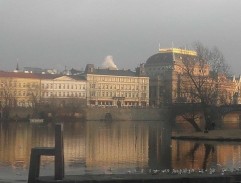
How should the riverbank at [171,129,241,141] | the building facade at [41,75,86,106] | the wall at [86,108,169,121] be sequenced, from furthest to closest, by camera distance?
1. the building facade at [41,75,86,106]
2. the wall at [86,108,169,121]
3. the riverbank at [171,129,241,141]

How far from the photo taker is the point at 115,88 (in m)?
192

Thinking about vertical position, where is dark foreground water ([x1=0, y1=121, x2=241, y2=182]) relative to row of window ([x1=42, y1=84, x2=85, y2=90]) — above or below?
below

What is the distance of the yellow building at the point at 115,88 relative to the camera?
18800cm

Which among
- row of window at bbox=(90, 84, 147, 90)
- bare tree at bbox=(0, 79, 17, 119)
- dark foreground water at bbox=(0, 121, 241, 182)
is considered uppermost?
row of window at bbox=(90, 84, 147, 90)

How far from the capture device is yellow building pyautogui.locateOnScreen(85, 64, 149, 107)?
188 m

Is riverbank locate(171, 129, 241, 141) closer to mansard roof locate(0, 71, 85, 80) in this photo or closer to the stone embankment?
the stone embankment

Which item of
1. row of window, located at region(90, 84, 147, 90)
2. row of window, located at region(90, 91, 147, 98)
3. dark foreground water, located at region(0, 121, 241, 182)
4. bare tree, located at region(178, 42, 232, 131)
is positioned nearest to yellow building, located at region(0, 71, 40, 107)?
row of window, located at region(90, 84, 147, 90)

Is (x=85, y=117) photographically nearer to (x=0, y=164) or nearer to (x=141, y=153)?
(x=141, y=153)

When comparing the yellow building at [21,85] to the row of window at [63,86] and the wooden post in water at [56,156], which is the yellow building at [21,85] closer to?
the row of window at [63,86]

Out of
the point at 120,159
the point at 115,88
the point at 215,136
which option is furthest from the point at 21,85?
the point at 120,159

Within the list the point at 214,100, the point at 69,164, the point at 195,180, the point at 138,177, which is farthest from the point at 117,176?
the point at 214,100

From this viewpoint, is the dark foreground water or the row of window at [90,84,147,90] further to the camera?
the row of window at [90,84,147,90]

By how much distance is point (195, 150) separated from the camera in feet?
153

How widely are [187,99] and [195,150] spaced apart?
122 ft
